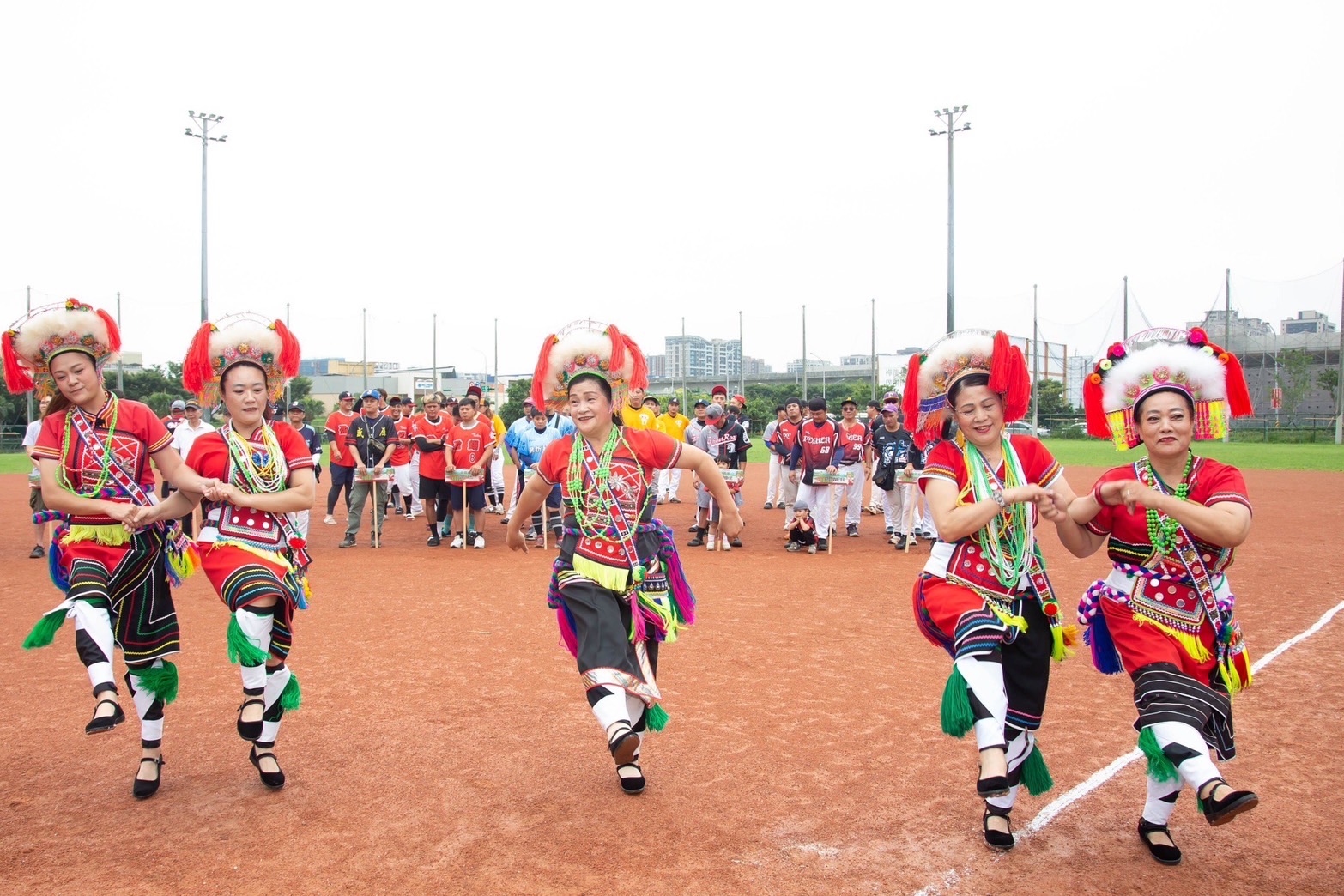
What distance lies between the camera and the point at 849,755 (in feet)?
16.4

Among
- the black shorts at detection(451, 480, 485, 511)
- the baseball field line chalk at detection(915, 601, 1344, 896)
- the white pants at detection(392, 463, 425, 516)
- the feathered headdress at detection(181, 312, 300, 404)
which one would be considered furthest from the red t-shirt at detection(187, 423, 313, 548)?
the white pants at detection(392, 463, 425, 516)

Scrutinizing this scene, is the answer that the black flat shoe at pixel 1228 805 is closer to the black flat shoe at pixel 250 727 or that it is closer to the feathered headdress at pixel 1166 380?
the feathered headdress at pixel 1166 380

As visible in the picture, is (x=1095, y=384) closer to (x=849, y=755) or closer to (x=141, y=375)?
(x=849, y=755)

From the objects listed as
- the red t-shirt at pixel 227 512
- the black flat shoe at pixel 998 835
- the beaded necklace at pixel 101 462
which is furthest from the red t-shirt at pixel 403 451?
the black flat shoe at pixel 998 835

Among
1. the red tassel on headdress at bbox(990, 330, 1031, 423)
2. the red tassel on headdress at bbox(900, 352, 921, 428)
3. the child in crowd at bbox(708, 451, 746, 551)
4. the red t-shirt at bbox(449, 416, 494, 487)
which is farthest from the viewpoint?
the red t-shirt at bbox(449, 416, 494, 487)

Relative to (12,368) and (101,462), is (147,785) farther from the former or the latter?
(12,368)

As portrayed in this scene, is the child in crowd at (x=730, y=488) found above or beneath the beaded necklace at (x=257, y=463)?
beneath

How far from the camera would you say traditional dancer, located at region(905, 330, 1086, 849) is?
3.79 metres

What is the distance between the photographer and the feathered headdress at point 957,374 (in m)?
4.00

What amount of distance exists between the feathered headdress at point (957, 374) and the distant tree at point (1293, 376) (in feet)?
151

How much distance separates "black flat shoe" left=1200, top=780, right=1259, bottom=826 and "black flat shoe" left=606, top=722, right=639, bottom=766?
2159 mm

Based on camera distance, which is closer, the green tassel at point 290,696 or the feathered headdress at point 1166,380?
the feathered headdress at point 1166,380

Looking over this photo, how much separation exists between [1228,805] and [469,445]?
427 inches

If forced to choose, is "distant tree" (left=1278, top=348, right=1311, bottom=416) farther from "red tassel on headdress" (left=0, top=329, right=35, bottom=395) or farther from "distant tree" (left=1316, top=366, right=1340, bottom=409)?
"red tassel on headdress" (left=0, top=329, right=35, bottom=395)
